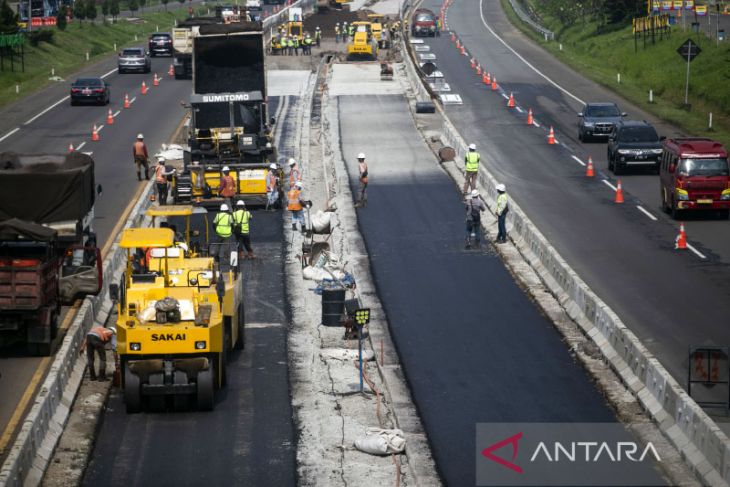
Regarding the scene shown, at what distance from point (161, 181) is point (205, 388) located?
65.5 ft

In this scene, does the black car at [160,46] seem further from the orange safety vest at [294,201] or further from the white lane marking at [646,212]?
the white lane marking at [646,212]

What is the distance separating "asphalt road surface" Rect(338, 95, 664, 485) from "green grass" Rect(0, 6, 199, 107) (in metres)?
34.0

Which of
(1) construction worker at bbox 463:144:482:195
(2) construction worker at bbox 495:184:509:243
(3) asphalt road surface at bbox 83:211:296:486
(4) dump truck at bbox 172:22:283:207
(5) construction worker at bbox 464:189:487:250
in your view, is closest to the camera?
(3) asphalt road surface at bbox 83:211:296:486

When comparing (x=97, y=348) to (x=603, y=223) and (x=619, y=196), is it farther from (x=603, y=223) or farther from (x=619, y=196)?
(x=619, y=196)

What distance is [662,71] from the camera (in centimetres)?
7675

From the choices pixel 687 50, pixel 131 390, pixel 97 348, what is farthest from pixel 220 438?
pixel 687 50

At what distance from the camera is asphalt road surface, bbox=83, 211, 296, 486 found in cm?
2106

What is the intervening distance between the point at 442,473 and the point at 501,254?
16.1 metres

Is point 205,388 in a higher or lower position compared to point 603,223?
higher

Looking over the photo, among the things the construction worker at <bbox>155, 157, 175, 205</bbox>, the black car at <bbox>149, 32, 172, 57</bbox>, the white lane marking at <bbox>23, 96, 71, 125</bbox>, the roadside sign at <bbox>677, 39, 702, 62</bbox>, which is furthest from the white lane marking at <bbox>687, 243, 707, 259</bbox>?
the black car at <bbox>149, 32, 172, 57</bbox>

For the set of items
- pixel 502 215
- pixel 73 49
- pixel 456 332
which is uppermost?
pixel 502 215

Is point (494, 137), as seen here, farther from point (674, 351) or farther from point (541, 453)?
point (541, 453)

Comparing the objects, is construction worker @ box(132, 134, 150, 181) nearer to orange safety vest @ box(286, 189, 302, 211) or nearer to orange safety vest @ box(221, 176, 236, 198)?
orange safety vest @ box(221, 176, 236, 198)

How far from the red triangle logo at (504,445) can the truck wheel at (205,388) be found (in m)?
4.96
